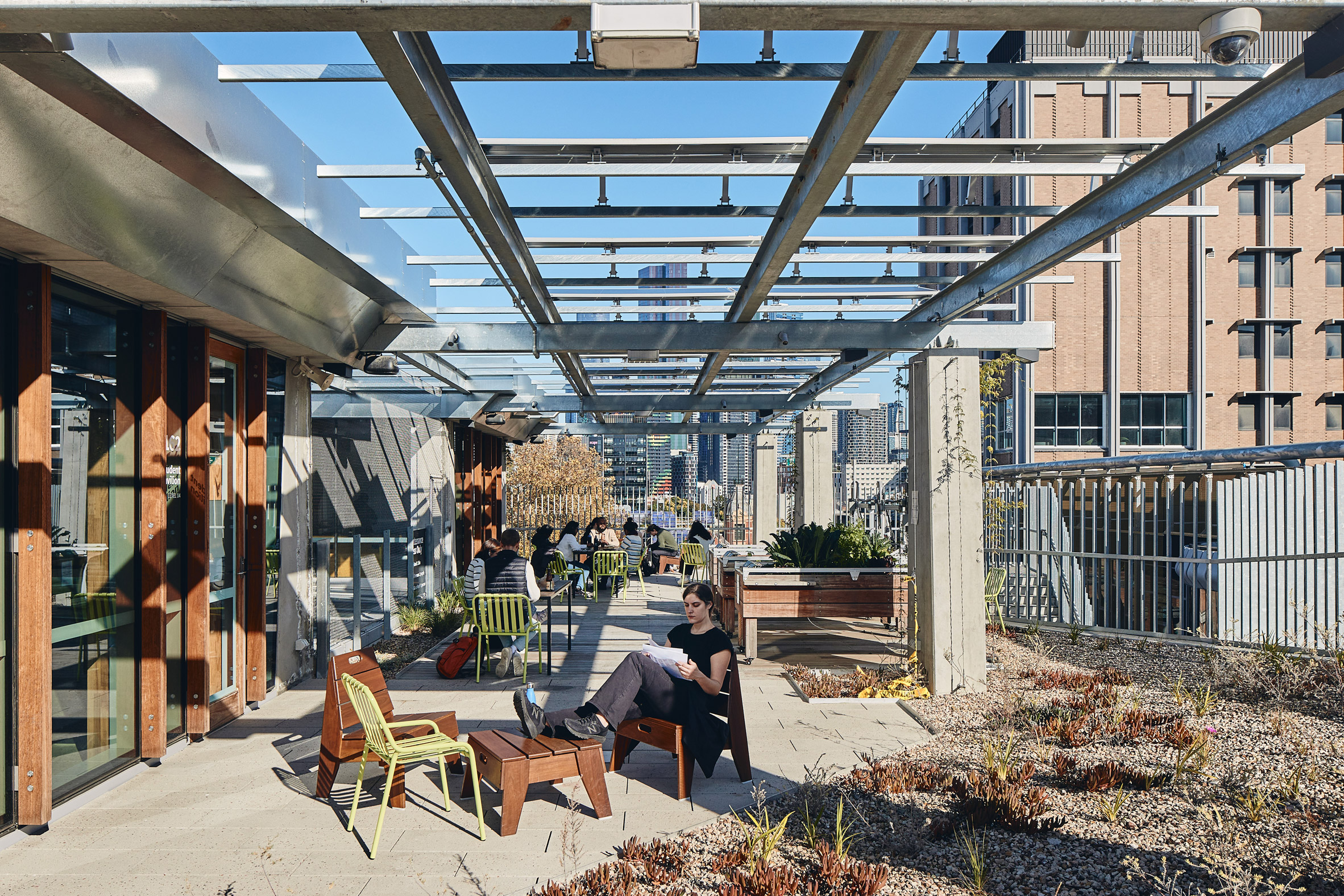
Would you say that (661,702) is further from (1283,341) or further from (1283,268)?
(1283,268)

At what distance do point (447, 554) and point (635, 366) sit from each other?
4235 mm

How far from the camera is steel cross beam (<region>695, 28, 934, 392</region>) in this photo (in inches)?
115

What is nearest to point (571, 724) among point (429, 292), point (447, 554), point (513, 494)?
point (429, 292)

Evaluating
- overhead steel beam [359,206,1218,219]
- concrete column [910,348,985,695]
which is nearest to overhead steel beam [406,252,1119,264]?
overhead steel beam [359,206,1218,219]

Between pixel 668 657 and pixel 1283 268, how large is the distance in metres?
31.6

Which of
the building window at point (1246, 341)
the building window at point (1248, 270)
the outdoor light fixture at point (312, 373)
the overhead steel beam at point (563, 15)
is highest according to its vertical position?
the building window at point (1248, 270)

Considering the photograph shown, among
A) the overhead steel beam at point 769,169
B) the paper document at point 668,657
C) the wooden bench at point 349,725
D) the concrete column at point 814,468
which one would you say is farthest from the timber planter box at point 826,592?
the concrete column at point 814,468

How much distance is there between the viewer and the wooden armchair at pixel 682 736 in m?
4.92

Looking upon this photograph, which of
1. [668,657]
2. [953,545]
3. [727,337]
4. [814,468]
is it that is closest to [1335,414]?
[814,468]

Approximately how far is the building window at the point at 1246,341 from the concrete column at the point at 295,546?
30101 mm

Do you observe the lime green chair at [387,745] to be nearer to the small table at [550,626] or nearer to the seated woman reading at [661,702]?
the seated woman reading at [661,702]

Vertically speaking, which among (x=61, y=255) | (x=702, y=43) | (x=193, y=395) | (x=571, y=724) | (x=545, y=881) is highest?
(x=702, y=43)

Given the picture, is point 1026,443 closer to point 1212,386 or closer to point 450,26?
point 1212,386

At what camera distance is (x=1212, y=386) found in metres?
29.3
